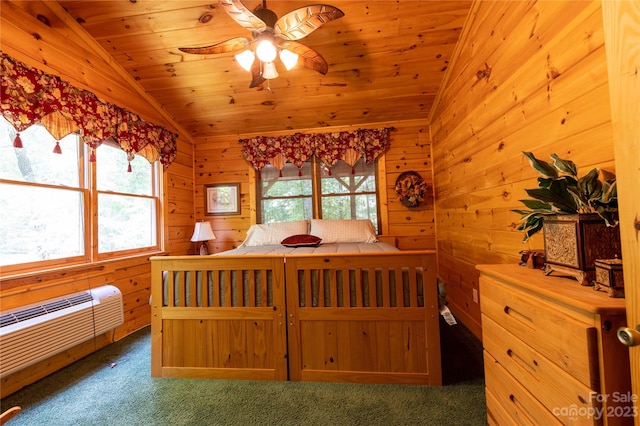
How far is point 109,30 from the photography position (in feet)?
6.90

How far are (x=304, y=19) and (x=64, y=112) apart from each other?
6.40 feet

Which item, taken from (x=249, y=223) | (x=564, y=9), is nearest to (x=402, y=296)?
(x=564, y=9)

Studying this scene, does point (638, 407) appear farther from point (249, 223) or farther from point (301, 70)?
point (249, 223)

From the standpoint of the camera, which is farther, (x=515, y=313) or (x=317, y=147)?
(x=317, y=147)

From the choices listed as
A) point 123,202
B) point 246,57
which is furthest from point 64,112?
point 246,57

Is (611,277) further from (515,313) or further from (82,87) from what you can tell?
(82,87)

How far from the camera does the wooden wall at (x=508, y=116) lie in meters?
0.99

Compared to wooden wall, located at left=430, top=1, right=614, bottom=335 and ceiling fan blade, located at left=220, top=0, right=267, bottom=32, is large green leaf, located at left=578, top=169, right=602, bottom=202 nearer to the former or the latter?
wooden wall, located at left=430, top=1, right=614, bottom=335

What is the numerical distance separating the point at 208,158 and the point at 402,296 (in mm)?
3187

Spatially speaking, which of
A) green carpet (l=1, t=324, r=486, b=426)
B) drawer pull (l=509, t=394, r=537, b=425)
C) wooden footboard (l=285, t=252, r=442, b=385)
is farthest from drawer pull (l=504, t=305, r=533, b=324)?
green carpet (l=1, t=324, r=486, b=426)

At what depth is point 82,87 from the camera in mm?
2104

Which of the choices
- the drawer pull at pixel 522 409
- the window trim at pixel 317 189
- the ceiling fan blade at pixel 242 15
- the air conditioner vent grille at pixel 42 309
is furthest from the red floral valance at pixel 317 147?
the drawer pull at pixel 522 409

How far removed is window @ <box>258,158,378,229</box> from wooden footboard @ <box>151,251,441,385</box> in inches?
70.7

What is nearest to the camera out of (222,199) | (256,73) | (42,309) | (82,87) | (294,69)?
(42,309)
